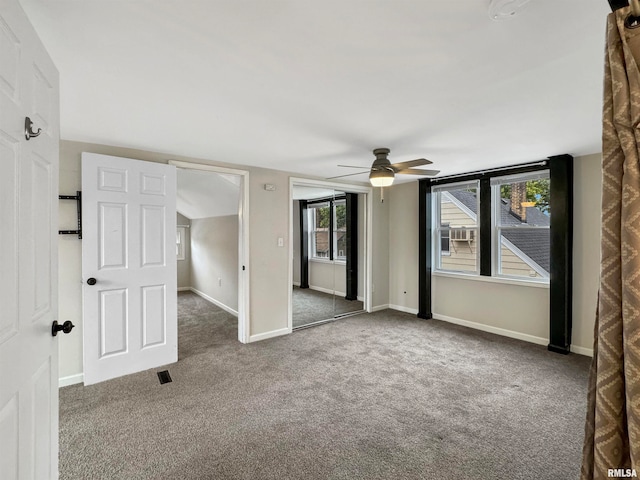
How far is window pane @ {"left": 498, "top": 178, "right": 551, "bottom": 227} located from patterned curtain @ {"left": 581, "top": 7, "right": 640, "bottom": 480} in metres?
3.64

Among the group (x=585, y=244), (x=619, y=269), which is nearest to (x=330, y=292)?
(x=585, y=244)

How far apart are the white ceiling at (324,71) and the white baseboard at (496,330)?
2329 millimetres

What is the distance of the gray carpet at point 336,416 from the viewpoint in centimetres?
183

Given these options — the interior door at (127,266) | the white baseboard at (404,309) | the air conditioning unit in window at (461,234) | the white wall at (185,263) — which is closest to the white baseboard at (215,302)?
the white wall at (185,263)

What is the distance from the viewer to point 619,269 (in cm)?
73

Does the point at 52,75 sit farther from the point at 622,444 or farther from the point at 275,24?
the point at 622,444

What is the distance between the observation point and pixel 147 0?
117 cm

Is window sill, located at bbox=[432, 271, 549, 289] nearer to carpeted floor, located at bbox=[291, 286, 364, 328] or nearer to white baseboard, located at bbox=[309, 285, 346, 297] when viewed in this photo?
carpeted floor, located at bbox=[291, 286, 364, 328]

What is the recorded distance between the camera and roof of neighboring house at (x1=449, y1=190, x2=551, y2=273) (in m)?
3.83

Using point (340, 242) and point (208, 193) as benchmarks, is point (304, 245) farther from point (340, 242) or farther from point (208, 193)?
point (208, 193)

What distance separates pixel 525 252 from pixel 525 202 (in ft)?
2.11

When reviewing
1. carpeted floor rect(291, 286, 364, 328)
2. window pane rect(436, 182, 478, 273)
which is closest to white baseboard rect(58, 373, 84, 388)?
carpeted floor rect(291, 286, 364, 328)

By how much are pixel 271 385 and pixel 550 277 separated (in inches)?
130

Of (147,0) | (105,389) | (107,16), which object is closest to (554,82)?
(147,0)
